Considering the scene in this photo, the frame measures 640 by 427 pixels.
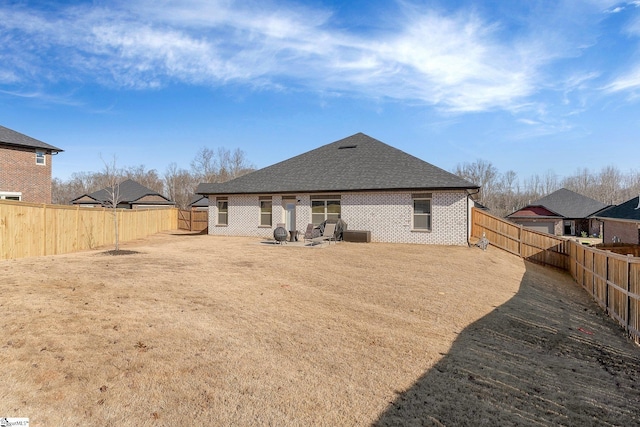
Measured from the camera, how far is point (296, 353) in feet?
14.4

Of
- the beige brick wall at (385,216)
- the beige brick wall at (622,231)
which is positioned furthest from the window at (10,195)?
the beige brick wall at (622,231)

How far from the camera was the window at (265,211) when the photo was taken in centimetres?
2080

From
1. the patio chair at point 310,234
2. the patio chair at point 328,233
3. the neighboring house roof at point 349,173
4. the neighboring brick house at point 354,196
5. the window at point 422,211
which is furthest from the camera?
the patio chair at point 310,234

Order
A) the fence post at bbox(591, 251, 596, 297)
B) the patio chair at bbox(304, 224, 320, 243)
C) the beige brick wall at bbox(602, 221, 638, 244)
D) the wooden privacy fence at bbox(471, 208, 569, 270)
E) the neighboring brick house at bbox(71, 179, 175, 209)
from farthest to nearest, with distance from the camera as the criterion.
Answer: the neighboring brick house at bbox(71, 179, 175, 209) → the patio chair at bbox(304, 224, 320, 243) → the beige brick wall at bbox(602, 221, 638, 244) → the wooden privacy fence at bbox(471, 208, 569, 270) → the fence post at bbox(591, 251, 596, 297)

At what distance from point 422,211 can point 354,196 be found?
12.5 ft

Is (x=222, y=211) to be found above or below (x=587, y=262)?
above

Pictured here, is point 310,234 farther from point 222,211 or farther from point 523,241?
point 523,241

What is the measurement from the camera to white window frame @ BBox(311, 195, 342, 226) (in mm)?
19156

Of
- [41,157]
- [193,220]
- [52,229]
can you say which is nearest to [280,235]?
[52,229]

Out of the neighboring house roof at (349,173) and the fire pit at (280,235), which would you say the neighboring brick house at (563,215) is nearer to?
the neighboring house roof at (349,173)

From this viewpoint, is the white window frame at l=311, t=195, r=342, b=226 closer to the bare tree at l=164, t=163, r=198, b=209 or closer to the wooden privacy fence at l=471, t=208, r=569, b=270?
the wooden privacy fence at l=471, t=208, r=569, b=270

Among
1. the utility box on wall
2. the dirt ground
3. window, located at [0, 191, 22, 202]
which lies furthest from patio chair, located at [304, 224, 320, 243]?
window, located at [0, 191, 22, 202]

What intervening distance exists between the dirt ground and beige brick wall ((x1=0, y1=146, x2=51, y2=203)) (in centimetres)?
1710

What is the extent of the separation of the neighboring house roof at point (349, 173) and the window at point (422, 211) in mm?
647
